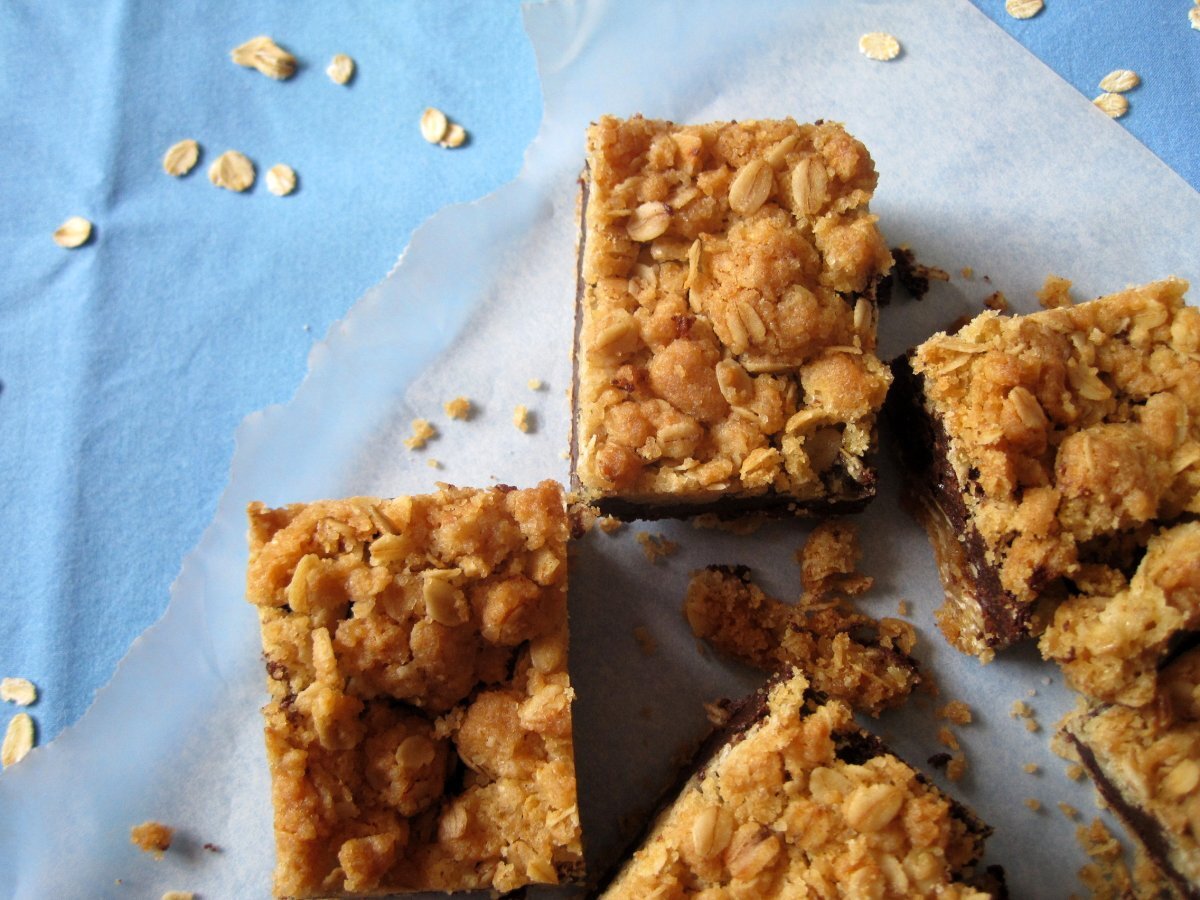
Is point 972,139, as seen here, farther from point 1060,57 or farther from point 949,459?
point 949,459

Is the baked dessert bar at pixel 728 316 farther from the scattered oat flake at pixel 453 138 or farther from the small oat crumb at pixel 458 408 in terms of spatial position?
the scattered oat flake at pixel 453 138

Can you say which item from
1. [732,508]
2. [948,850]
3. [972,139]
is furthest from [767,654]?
[972,139]

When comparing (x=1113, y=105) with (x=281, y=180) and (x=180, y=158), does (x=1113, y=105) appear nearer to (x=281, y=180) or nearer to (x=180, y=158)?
(x=281, y=180)

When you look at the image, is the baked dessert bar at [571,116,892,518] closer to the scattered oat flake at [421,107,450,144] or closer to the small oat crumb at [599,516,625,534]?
the small oat crumb at [599,516,625,534]

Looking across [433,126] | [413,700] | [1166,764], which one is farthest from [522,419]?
[1166,764]

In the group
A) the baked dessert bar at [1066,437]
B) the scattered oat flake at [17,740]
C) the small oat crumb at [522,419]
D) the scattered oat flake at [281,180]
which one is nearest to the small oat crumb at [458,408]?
the small oat crumb at [522,419]
